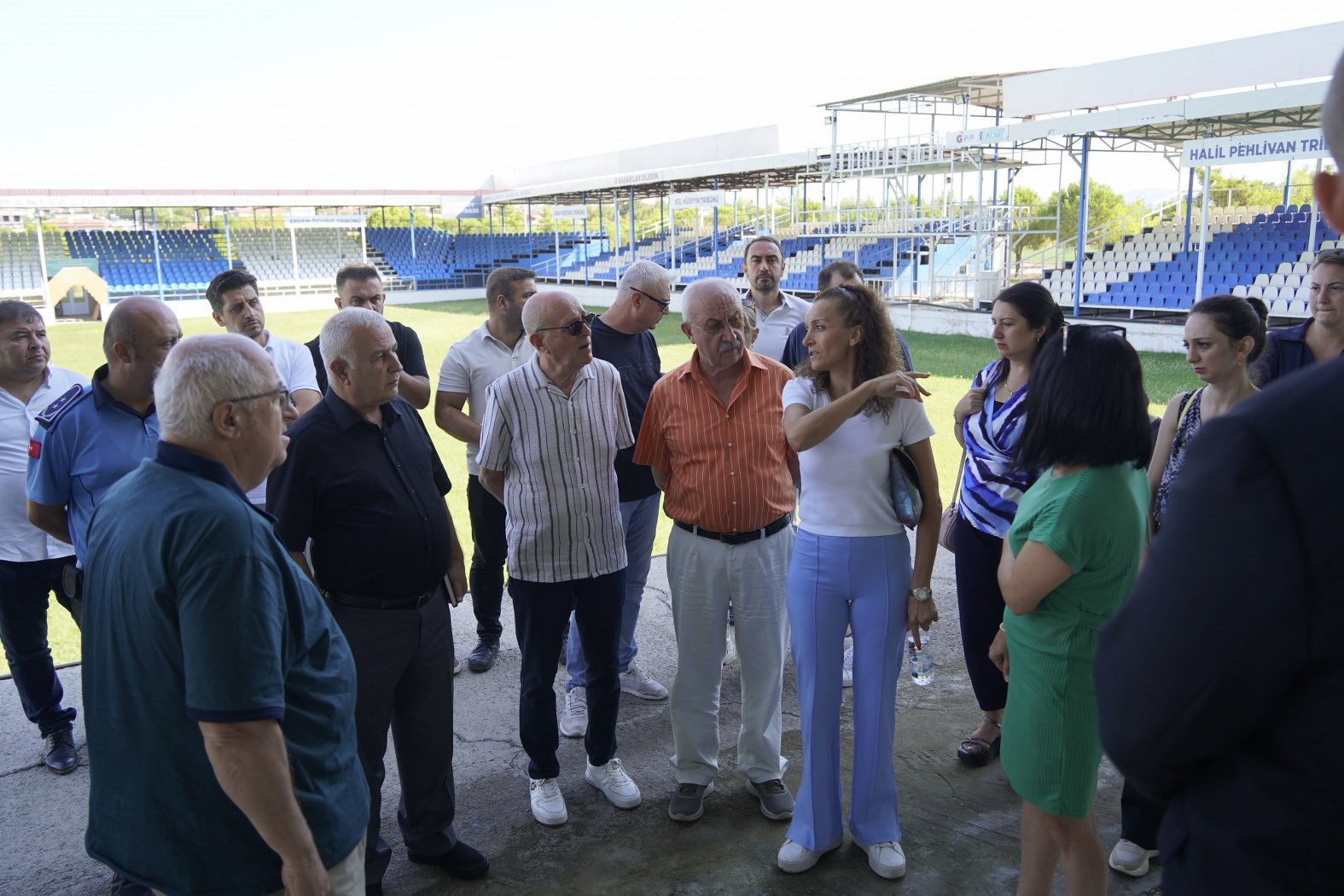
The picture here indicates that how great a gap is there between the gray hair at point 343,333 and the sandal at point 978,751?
281cm

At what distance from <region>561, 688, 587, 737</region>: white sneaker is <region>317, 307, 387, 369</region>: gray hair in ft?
6.43

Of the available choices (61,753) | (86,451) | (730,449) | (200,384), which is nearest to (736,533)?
(730,449)

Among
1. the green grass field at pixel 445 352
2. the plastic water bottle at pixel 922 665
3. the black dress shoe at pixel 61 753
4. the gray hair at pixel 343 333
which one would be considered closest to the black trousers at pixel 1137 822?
the plastic water bottle at pixel 922 665

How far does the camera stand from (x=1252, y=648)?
2.99ft

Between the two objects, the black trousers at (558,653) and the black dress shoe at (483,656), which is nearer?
the black trousers at (558,653)

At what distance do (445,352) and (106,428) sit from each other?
12.9 meters

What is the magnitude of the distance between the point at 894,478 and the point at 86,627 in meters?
2.29

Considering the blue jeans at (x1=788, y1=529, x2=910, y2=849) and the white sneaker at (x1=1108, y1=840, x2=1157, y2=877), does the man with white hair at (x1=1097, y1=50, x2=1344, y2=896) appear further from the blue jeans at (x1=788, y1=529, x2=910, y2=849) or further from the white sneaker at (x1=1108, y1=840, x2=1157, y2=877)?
the white sneaker at (x1=1108, y1=840, x2=1157, y2=877)

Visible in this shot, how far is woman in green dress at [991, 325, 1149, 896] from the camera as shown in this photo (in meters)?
2.26

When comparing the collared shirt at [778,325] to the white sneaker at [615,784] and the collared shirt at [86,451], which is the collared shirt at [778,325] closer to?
the white sneaker at [615,784]

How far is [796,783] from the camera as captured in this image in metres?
3.70

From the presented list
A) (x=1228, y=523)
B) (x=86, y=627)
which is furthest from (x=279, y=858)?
(x=1228, y=523)

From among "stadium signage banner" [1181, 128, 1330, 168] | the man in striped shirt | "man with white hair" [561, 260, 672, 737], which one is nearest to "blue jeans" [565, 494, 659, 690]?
"man with white hair" [561, 260, 672, 737]

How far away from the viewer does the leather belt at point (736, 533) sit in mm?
3430
